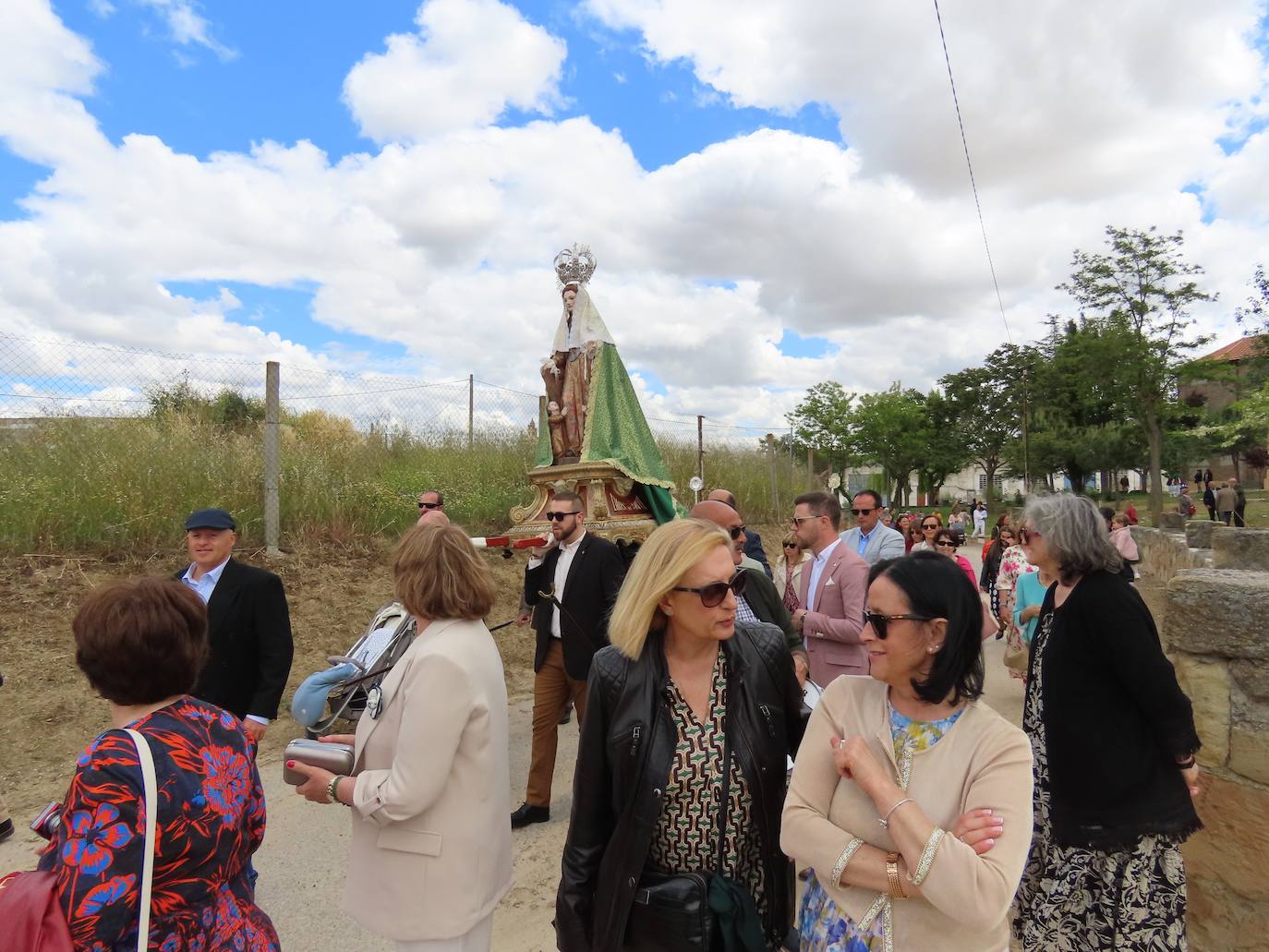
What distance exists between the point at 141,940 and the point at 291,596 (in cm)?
659

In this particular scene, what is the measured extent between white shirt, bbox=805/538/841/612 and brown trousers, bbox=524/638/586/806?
1373 millimetres

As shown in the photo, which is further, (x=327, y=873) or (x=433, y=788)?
(x=327, y=873)

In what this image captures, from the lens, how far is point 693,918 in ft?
5.68

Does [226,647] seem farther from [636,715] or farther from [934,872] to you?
[934,872]

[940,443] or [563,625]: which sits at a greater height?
[940,443]

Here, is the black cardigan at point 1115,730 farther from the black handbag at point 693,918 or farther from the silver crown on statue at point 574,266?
the silver crown on statue at point 574,266

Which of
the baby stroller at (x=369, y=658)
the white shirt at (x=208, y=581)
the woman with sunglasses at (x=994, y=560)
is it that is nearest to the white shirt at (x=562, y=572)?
the baby stroller at (x=369, y=658)

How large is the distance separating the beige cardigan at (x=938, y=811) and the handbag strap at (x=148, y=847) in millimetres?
1283

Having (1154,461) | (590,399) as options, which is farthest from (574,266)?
(1154,461)

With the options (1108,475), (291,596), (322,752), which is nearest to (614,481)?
(291,596)

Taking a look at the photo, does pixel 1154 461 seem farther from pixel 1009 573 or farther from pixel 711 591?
pixel 711 591

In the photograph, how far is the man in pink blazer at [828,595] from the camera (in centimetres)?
385

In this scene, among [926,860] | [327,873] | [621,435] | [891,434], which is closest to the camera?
[926,860]

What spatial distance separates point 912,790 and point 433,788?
47.8 inches
